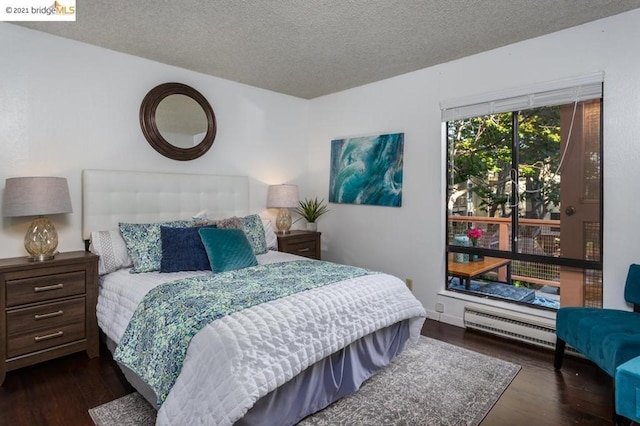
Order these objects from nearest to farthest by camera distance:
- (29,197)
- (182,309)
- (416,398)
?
(182,309), (416,398), (29,197)

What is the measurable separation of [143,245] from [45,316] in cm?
79

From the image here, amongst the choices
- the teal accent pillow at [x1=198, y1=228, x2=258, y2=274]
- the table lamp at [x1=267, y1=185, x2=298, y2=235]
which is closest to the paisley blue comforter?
the teal accent pillow at [x1=198, y1=228, x2=258, y2=274]

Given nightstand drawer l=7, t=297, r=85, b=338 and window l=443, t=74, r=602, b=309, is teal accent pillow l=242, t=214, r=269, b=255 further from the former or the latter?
window l=443, t=74, r=602, b=309

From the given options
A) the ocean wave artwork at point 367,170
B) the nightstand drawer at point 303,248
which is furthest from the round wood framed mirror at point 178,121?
the ocean wave artwork at point 367,170

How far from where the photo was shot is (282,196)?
4117 millimetres

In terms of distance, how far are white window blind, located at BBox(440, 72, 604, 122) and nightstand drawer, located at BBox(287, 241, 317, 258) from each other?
2.01 meters

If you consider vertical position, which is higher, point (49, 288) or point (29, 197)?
point (29, 197)

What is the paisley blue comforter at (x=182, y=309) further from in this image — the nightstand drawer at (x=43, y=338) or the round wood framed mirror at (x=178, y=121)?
the round wood framed mirror at (x=178, y=121)

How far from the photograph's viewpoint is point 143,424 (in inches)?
75.0

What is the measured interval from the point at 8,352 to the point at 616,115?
4550 mm

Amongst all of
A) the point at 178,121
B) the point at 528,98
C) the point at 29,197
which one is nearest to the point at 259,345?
the point at 29,197

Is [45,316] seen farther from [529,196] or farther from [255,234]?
[529,196]

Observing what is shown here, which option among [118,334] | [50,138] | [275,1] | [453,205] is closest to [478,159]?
[453,205]

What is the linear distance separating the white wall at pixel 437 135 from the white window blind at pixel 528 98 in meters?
0.06
